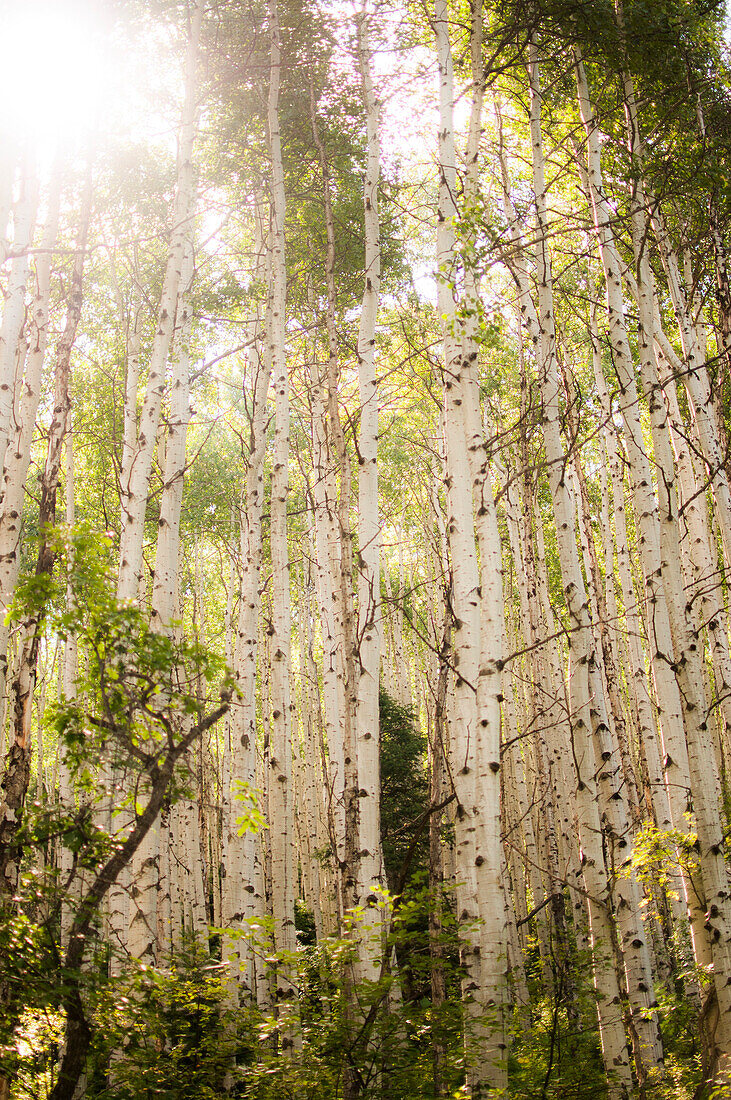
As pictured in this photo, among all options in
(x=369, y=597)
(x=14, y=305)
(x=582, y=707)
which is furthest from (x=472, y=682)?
(x=14, y=305)

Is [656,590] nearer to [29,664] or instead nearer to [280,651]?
[280,651]

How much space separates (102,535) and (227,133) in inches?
314

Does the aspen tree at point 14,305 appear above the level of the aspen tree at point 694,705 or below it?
above

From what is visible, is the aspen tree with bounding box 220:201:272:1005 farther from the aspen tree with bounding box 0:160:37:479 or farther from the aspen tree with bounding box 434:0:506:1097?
the aspen tree with bounding box 0:160:37:479

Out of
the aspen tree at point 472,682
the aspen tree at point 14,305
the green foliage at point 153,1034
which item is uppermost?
the aspen tree at point 14,305

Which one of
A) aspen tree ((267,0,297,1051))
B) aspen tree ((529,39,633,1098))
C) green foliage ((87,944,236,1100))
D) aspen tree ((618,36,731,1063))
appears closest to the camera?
green foliage ((87,944,236,1100))

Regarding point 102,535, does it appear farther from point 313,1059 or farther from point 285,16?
point 285,16

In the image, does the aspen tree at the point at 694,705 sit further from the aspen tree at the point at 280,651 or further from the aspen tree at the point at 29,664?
the aspen tree at the point at 29,664

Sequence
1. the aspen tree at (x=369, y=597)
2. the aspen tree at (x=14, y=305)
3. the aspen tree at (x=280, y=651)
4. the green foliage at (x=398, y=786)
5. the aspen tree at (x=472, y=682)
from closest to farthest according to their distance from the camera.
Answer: the aspen tree at (x=472, y=682)
the aspen tree at (x=14, y=305)
the aspen tree at (x=369, y=597)
the aspen tree at (x=280, y=651)
the green foliage at (x=398, y=786)

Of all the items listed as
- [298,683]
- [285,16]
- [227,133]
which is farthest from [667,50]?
[298,683]

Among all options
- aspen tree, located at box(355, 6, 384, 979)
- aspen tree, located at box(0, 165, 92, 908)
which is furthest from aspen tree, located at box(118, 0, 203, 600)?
aspen tree, located at box(355, 6, 384, 979)

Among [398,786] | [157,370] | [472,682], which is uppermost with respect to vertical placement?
[157,370]

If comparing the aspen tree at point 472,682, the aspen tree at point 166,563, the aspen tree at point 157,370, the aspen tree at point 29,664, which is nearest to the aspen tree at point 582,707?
the aspen tree at point 472,682

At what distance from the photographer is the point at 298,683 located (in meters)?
20.1
